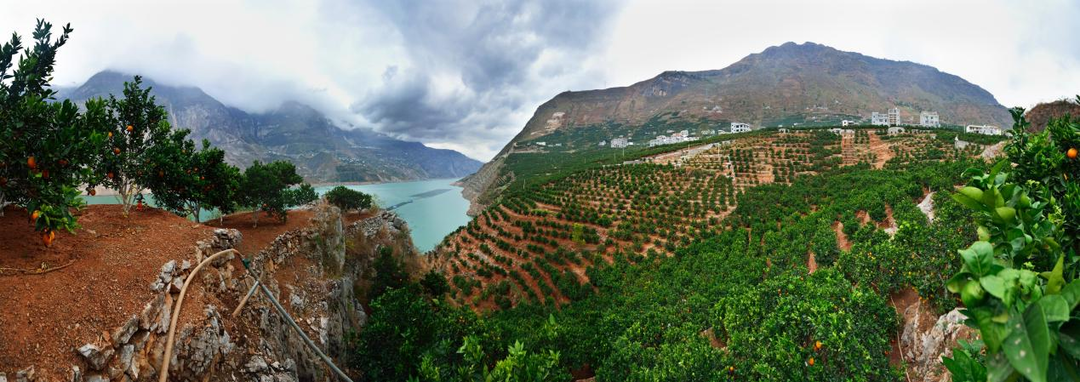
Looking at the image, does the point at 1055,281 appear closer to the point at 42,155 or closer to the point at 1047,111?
the point at 42,155

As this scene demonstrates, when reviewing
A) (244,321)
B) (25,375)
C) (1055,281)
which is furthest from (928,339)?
(244,321)

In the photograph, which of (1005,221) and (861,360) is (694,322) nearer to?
(861,360)

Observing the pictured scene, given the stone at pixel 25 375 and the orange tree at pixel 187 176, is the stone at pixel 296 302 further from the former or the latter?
the stone at pixel 25 375

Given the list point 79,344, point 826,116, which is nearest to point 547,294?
point 79,344

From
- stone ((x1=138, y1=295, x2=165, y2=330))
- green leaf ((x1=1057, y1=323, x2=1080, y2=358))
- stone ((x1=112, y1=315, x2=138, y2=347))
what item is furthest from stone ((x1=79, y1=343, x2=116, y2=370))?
green leaf ((x1=1057, y1=323, x2=1080, y2=358))

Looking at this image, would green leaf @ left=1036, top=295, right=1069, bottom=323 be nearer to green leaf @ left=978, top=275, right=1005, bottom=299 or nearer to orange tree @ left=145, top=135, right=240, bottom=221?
green leaf @ left=978, top=275, right=1005, bottom=299

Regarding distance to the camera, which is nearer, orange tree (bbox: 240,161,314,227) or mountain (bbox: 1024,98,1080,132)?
orange tree (bbox: 240,161,314,227)
